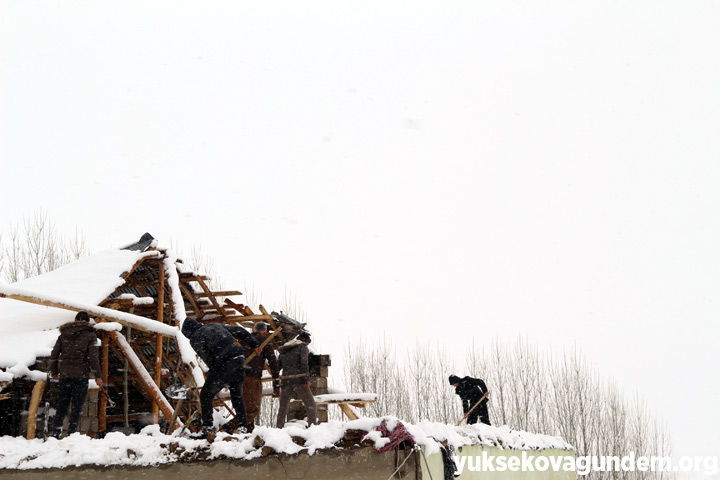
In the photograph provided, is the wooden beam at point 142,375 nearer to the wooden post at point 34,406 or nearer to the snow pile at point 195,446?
the wooden post at point 34,406

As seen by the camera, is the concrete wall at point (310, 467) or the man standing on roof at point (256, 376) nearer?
the concrete wall at point (310, 467)

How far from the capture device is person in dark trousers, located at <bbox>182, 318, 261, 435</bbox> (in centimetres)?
852

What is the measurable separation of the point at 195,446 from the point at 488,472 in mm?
5338

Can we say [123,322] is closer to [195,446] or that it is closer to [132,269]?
[132,269]

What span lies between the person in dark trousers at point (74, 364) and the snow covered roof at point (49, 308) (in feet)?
5.47

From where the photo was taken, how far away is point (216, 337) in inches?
340

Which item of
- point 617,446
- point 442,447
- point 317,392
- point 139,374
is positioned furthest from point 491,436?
point 617,446

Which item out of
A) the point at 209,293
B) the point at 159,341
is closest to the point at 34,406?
the point at 159,341

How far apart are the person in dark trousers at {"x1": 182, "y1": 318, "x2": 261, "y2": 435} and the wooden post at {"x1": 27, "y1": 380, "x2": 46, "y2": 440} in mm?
3321

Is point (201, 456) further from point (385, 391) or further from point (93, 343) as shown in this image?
point (385, 391)

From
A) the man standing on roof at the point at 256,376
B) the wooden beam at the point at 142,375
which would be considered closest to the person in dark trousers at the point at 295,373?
the man standing on roof at the point at 256,376

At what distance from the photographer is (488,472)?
36.9 ft

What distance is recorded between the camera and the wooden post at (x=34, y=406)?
10.3 metres

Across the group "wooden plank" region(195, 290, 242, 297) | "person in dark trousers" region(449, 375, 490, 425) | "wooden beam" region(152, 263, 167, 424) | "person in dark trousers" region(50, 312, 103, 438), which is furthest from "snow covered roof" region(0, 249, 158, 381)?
"person in dark trousers" region(449, 375, 490, 425)
